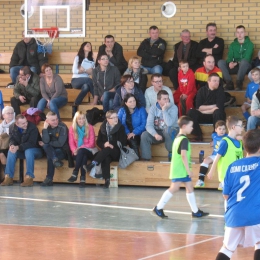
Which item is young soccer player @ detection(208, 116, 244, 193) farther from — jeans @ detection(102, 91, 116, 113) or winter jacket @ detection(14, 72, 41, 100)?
winter jacket @ detection(14, 72, 41, 100)

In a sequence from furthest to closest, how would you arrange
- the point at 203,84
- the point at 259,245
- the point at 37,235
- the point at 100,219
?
the point at 203,84 < the point at 100,219 < the point at 37,235 < the point at 259,245

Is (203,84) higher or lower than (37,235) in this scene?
higher

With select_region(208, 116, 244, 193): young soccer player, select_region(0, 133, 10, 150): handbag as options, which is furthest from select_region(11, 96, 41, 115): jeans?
select_region(208, 116, 244, 193): young soccer player

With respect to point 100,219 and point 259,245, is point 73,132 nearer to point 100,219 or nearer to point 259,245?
point 100,219

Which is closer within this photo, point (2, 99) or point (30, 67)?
point (2, 99)

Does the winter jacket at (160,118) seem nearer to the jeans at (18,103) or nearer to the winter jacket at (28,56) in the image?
the jeans at (18,103)

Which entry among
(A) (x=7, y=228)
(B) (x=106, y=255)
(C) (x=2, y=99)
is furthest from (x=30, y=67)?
(B) (x=106, y=255)

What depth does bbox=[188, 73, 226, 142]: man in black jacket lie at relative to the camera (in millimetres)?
13617

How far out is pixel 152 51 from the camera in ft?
52.6

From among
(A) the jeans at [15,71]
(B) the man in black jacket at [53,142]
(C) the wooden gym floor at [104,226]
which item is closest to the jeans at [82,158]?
(B) the man in black jacket at [53,142]

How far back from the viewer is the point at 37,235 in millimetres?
8867

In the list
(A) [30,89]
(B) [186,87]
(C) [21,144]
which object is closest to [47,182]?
(C) [21,144]

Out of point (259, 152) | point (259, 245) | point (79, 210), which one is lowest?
point (79, 210)

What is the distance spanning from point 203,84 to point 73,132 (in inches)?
119
